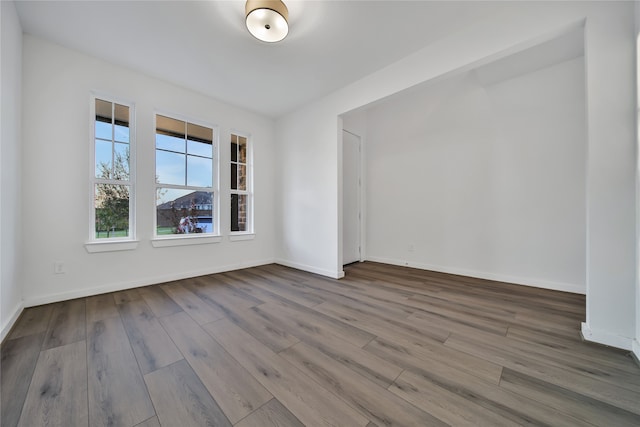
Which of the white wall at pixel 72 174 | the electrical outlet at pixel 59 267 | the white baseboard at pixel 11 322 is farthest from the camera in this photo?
→ the electrical outlet at pixel 59 267

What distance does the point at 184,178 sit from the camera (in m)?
3.63

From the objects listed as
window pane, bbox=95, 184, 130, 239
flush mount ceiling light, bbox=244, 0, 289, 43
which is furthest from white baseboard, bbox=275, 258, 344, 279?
flush mount ceiling light, bbox=244, 0, 289, 43

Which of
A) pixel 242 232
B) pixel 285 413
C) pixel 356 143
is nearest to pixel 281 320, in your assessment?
pixel 285 413

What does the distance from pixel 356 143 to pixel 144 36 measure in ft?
11.6

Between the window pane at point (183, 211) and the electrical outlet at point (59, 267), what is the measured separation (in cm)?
97

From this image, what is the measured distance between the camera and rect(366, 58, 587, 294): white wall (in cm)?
299

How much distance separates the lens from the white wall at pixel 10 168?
6.24 ft

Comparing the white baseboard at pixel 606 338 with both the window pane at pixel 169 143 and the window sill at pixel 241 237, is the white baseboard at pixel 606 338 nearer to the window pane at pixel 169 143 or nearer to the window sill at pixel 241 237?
the window sill at pixel 241 237

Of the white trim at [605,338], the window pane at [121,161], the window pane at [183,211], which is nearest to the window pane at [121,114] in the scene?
the window pane at [121,161]

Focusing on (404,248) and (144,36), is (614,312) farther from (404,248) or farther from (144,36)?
(144,36)

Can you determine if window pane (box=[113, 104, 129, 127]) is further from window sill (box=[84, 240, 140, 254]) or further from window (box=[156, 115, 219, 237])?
window sill (box=[84, 240, 140, 254])

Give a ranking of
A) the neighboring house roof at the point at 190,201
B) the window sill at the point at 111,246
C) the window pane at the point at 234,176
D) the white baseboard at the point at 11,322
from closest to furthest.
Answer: the white baseboard at the point at 11,322, the window sill at the point at 111,246, the neighboring house roof at the point at 190,201, the window pane at the point at 234,176

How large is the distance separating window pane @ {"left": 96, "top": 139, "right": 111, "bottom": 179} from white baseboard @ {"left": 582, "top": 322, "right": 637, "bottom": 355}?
507 cm

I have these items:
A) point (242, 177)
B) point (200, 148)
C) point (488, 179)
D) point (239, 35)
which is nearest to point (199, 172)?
point (200, 148)
